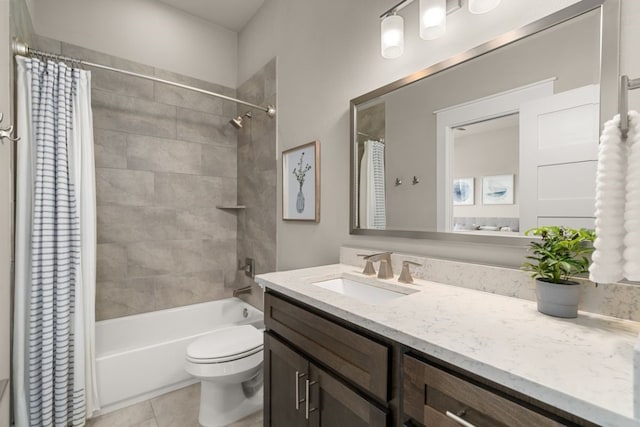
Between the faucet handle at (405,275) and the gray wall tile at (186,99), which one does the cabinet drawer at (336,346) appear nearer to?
the faucet handle at (405,275)

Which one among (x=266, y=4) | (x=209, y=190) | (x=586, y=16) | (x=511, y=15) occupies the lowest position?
(x=209, y=190)

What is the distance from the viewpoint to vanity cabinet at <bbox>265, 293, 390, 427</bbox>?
2.61ft

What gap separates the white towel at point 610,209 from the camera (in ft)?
2.05

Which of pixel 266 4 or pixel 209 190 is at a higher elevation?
pixel 266 4

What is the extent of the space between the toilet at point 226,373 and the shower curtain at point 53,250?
2.29 feet

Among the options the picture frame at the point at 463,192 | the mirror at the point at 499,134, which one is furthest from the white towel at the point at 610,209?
the picture frame at the point at 463,192

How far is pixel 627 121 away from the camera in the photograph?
0.65m

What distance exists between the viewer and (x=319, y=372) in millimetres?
973

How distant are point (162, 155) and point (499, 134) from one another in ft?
8.10

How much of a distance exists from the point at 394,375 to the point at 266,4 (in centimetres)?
278

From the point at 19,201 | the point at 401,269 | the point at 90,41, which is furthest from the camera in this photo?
the point at 90,41

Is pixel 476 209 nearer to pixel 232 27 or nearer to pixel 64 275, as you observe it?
pixel 64 275

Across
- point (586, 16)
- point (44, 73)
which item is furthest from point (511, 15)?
point (44, 73)

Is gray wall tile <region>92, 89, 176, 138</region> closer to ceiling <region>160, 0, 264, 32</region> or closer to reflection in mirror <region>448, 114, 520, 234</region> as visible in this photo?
ceiling <region>160, 0, 264, 32</region>
